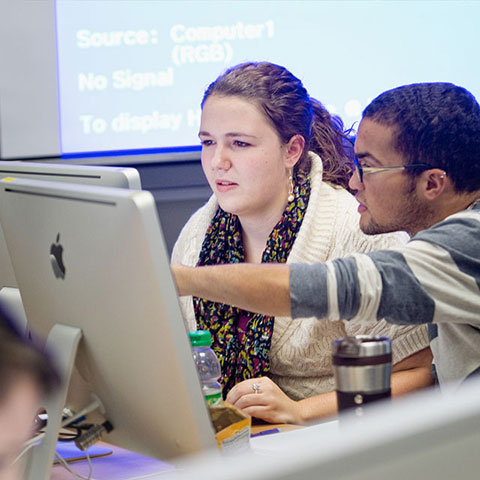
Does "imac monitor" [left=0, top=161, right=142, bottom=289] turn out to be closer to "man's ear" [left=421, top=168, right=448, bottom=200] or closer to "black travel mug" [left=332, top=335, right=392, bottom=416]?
"black travel mug" [left=332, top=335, right=392, bottom=416]

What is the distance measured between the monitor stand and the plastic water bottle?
0.31 meters

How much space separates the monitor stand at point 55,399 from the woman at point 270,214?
85cm

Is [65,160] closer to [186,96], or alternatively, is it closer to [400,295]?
[186,96]

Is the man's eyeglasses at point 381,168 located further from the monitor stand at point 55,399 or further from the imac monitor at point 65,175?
the monitor stand at point 55,399

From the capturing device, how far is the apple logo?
3.19 feet

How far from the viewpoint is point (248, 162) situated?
Result: 6.61 feet

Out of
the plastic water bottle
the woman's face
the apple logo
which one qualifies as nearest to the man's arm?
the plastic water bottle

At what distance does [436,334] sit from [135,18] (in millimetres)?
2265

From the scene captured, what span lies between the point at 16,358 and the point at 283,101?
1347 millimetres

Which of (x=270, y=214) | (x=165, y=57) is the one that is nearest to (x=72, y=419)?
(x=270, y=214)

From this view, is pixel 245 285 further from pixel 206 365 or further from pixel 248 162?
pixel 248 162

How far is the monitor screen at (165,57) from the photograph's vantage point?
10.6ft

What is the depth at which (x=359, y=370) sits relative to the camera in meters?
0.93

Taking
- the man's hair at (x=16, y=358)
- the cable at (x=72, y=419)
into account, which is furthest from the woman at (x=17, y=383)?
the cable at (x=72, y=419)
